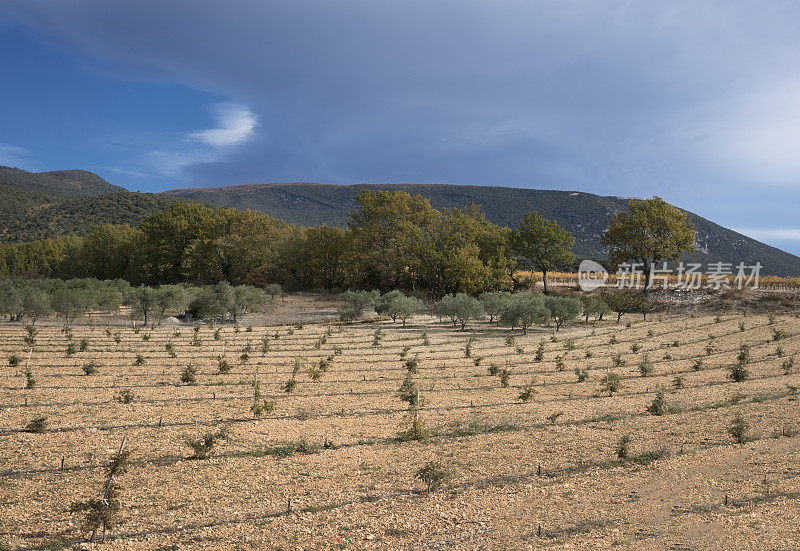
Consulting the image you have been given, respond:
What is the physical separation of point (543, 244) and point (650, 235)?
34.8 ft

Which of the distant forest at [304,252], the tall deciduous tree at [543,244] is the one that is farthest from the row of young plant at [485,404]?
the tall deciduous tree at [543,244]

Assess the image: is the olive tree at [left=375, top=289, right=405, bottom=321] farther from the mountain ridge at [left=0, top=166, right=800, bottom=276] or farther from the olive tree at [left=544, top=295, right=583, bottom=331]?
the mountain ridge at [left=0, top=166, right=800, bottom=276]

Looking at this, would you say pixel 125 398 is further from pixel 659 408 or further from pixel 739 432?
pixel 739 432

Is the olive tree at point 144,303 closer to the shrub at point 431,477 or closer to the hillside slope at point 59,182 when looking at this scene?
the shrub at point 431,477

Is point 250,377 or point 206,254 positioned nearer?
point 250,377

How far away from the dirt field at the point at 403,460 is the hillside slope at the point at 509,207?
94515mm

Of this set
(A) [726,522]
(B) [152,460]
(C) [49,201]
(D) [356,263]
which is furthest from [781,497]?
(C) [49,201]

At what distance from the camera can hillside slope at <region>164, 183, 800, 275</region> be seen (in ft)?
342

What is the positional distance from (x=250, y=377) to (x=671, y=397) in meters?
13.7

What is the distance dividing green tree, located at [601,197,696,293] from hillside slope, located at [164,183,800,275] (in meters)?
56.8

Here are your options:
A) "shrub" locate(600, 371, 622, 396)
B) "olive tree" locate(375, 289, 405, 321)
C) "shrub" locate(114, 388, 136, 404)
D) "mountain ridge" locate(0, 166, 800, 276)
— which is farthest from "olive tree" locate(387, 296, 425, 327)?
"mountain ridge" locate(0, 166, 800, 276)

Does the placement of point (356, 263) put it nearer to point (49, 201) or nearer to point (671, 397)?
point (671, 397)

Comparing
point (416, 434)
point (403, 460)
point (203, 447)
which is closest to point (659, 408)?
point (416, 434)

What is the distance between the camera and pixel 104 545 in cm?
589
